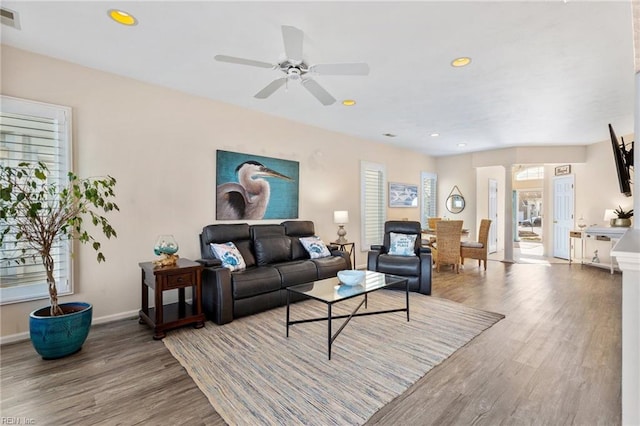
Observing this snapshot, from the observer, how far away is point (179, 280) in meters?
3.01

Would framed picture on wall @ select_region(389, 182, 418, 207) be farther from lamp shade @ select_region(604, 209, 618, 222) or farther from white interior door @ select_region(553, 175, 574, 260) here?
lamp shade @ select_region(604, 209, 618, 222)

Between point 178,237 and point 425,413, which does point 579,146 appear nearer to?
point 425,413

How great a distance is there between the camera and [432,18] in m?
2.23

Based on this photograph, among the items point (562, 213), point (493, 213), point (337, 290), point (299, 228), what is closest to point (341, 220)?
point (299, 228)

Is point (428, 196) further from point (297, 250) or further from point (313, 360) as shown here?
point (313, 360)

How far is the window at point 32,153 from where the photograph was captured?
2.71 meters

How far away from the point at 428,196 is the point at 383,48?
6.07m

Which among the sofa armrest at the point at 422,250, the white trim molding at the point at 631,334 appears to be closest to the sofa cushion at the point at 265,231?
the sofa armrest at the point at 422,250

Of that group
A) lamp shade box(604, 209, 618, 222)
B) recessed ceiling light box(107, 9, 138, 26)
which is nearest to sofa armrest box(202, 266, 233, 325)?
recessed ceiling light box(107, 9, 138, 26)

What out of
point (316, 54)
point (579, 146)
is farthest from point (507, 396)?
point (579, 146)

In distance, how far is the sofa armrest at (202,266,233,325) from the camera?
10.4 feet

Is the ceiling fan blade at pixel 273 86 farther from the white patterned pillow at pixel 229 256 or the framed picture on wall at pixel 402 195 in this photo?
the framed picture on wall at pixel 402 195

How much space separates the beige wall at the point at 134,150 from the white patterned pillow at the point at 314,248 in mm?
1422

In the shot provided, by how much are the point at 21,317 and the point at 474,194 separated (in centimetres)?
859
